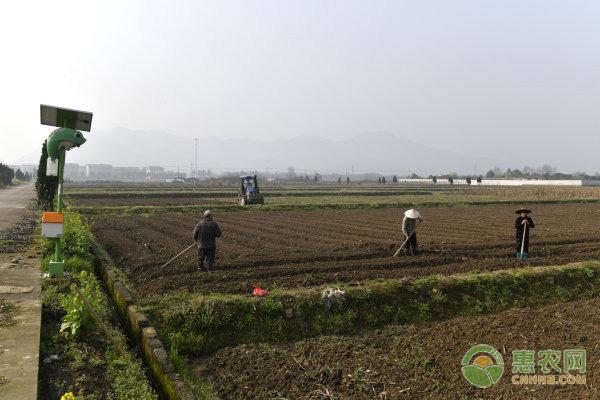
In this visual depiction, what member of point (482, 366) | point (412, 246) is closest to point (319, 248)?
point (412, 246)

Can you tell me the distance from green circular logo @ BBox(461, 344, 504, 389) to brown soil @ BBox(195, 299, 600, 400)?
0.08 m

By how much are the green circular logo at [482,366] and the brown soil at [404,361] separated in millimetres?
82

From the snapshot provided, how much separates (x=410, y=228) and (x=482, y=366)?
626 cm

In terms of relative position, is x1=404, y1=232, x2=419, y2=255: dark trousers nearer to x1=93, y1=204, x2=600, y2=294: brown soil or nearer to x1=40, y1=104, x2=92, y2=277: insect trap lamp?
x1=93, y1=204, x2=600, y2=294: brown soil

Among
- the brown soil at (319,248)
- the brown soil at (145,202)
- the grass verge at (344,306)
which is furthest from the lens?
the brown soil at (145,202)

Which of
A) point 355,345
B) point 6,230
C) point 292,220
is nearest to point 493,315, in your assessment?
point 355,345

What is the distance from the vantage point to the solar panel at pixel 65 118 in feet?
29.6

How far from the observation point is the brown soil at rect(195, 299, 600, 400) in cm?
574

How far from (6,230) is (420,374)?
1645 cm

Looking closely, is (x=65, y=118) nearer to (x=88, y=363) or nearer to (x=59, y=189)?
(x=59, y=189)

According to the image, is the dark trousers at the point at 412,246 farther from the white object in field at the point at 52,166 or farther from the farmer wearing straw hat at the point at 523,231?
the white object in field at the point at 52,166

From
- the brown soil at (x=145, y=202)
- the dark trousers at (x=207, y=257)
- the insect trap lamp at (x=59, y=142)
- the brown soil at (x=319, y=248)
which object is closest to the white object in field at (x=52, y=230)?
the insect trap lamp at (x=59, y=142)

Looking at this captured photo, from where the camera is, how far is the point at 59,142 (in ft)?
30.7

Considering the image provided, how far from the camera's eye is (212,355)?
705 centimetres
